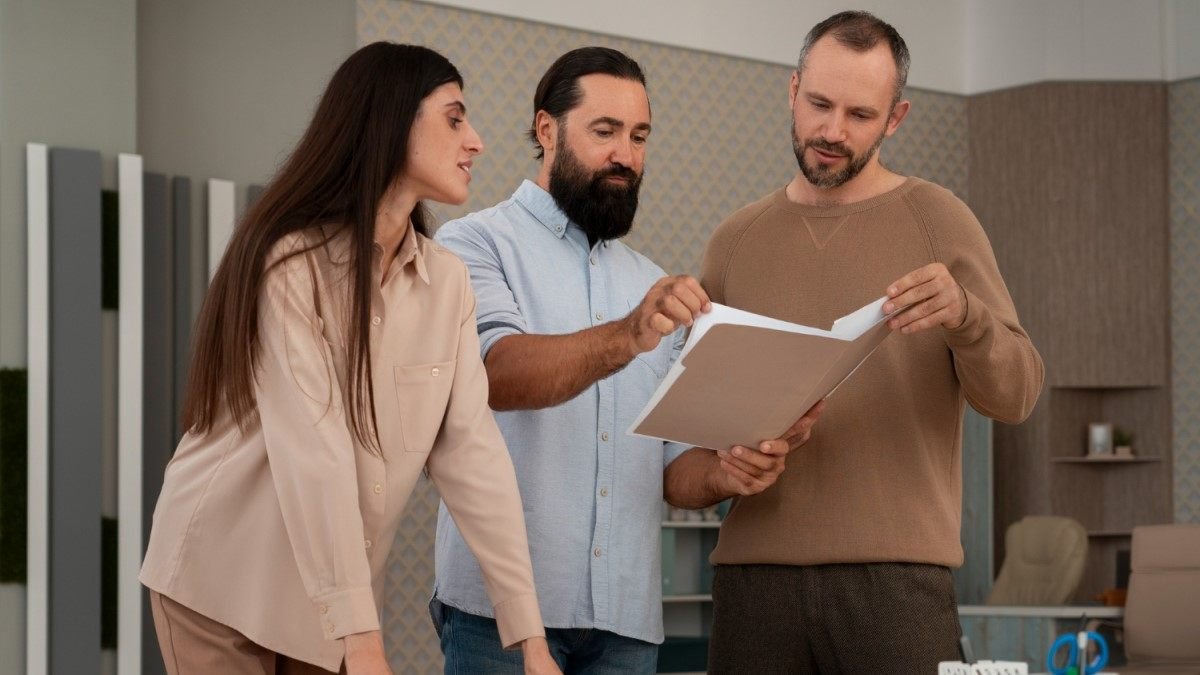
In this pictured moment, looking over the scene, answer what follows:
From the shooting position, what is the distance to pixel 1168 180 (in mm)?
7723

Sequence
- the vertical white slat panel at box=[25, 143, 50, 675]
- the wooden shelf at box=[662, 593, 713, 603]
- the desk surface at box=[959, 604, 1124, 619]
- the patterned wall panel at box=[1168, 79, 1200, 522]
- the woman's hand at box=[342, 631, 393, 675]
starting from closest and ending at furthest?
the woman's hand at box=[342, 631, 393, 675] → the vertical white slat panel at box=[25, 143, 50, 675] → the desk surface at box=[959, 604, 1124, 619] → the wooden shelf at box=[662, 593, 713, 603] → the patterned wall panel at box=[1168, 79, 1200, 522]

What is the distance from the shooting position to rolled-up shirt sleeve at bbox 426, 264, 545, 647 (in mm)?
1767

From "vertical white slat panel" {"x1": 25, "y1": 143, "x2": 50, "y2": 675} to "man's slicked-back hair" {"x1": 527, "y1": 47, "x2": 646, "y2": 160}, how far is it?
10.9 ft

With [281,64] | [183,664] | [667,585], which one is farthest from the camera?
[667,585]

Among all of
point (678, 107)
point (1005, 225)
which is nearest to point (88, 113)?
point (678, 107)

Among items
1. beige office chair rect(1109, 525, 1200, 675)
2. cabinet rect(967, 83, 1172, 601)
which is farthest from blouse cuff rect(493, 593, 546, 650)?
cabinet rect(967, 83, 1172, 601)

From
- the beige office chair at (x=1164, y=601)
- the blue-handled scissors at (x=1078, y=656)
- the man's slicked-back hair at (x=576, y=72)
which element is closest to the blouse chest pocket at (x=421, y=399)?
the man's slicked-back hair at (x=576, y=72)

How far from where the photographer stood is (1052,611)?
20.9ft

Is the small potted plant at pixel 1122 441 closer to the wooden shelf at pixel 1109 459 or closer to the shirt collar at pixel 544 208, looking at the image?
the wooden shelf at pixel 1109 459

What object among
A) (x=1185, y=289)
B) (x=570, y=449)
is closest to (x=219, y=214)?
(x=570, y=449)

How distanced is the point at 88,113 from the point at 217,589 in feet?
13.4

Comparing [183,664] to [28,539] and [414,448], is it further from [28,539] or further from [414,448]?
[28,539]

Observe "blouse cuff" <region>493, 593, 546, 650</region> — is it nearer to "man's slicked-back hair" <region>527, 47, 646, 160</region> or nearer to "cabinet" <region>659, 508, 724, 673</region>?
"man's slicked-back hair" <region>527, 47, 646, 160</region>

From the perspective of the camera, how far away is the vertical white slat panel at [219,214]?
5.61 metres
